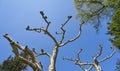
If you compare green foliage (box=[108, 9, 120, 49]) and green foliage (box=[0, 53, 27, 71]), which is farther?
green foliage (box=[0, 53, 27, 71])

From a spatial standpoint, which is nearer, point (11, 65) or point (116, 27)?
point (116, 27)

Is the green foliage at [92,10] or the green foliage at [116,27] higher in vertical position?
the green foliage at [92,10]

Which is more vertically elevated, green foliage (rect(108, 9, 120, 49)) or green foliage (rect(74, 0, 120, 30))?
green foliage (rect(74, 0, 120, 30))

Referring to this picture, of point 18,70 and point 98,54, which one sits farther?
point 18,70

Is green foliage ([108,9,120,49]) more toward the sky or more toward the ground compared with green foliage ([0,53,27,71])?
more toward the ground

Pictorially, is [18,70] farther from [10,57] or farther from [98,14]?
[98,14]

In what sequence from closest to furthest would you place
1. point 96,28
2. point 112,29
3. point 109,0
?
point 112,29 → point 109,0 → point 96,28

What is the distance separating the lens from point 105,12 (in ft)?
83.9

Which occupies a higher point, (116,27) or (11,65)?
(11,65)

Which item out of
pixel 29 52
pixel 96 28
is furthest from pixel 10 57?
pixel 29 52

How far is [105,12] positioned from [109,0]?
4093 mm

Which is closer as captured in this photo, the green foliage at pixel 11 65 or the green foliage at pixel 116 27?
the green foliage at pixel 116 27

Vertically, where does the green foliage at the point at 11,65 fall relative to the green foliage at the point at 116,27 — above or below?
above

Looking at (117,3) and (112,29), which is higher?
(117,3)
